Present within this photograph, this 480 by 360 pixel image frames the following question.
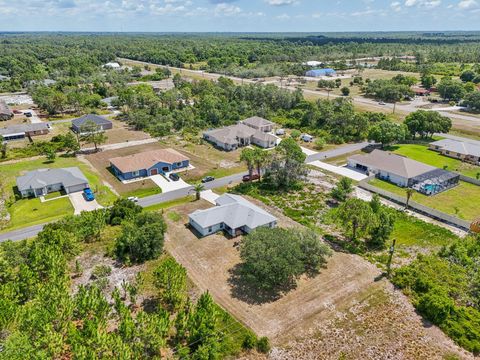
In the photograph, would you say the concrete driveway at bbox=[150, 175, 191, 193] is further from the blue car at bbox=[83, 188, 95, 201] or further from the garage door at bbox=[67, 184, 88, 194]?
the garage door at bbox=[67, 184, 88, 194]

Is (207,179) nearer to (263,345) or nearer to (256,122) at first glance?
(256,122)

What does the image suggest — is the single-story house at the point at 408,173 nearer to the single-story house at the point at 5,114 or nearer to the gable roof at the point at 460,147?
the gable roof at the point at 460,147

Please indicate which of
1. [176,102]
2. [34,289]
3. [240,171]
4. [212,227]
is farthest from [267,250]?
[176,102]

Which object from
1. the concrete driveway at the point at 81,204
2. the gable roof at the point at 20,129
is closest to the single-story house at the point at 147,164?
the concrete driveway at the point at 81,204

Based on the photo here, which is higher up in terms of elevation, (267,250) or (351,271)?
(267,250)

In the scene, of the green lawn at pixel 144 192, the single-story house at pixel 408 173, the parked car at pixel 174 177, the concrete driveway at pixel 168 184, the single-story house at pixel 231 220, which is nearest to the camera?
the single-story house at pixel 231 220

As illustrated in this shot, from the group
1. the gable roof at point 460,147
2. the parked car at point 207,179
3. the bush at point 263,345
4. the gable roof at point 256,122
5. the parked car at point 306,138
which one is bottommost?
the parked car at point 207,179

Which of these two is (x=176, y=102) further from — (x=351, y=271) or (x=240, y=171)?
(x=351, y=271)
